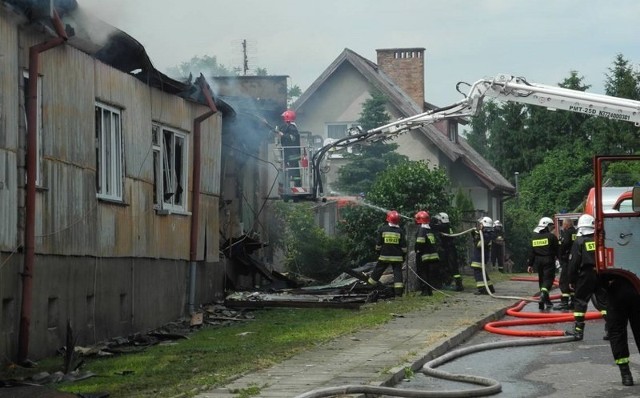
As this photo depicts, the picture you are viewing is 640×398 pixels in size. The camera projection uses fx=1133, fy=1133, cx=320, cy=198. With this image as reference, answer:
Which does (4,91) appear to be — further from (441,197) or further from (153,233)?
(441,197)

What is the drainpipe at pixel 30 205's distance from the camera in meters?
12.7

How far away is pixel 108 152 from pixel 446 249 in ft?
36.2

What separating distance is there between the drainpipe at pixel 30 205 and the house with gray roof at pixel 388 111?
2990 cm

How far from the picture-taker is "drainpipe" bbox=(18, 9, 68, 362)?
12719 mm

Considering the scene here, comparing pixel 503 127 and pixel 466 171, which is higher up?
pixel 503 127

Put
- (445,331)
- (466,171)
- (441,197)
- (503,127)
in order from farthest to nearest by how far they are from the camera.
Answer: (503,127) < (466,171) < (441,197) < (445,331)

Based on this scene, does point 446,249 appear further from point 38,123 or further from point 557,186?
point 557,186

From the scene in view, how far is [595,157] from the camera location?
42.1 ft

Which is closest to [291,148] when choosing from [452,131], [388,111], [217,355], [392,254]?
[392,254]

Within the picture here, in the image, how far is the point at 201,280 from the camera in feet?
67.9

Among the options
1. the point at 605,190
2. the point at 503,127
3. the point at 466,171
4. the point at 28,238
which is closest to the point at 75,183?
the point at 28,238

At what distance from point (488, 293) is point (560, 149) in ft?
169

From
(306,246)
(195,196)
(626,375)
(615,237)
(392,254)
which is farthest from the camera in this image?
(306,246)

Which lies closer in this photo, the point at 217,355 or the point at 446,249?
the point at 217,355
